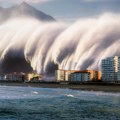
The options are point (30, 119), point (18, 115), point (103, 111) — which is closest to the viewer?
point (30, 119)

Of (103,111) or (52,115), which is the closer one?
(52,115)

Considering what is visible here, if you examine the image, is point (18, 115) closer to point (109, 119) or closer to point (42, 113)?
point (42, 113)

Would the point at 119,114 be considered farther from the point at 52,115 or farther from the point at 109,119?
the point at 52,115

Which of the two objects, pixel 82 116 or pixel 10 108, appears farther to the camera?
pixel 10 108

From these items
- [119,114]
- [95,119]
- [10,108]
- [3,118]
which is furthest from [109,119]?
[10,108]

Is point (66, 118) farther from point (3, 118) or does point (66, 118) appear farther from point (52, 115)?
point (3, 118)

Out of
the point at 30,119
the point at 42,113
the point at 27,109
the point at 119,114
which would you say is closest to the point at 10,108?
the point at 27,109

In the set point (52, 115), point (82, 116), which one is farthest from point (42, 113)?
point (82, 116)

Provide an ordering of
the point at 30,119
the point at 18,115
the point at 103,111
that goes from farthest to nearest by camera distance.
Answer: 1. the point at 103,111
2. the point at 18,115
3. the point at 30,119
